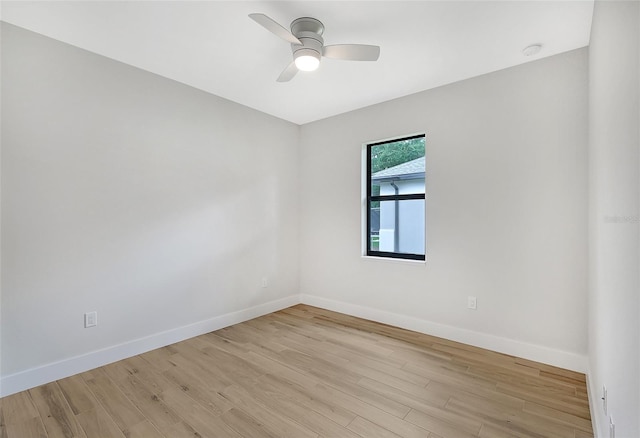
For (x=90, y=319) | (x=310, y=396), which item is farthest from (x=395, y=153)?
(x=90, y=319)

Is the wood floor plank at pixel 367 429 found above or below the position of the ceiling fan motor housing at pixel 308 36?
below

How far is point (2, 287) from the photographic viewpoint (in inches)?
82.0

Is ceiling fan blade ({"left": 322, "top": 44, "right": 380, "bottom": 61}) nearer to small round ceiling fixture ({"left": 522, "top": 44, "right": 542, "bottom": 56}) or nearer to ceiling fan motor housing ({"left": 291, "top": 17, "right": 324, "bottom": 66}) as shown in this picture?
ceiling fan motor housing ({"left": 291, "top": 17, "right": 324, "bottom": 66})

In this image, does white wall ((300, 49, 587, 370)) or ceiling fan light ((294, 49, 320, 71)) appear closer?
ceiling fan light ((294, 49, 320, 71))

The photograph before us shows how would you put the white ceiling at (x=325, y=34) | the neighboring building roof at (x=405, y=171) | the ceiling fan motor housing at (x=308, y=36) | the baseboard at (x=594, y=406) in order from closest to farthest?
the baseboard at (x=594, y=406), the white ceiling at (x=325, y=34), the ceiling fan motor housing at (x=308, y=36), the neighboring building roof at (x=405, y=171)

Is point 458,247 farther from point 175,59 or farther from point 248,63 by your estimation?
point 175,59

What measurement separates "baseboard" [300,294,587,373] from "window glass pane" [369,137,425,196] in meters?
1.44

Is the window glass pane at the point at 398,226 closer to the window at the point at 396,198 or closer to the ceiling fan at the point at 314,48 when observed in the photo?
the window at the point at 396,198

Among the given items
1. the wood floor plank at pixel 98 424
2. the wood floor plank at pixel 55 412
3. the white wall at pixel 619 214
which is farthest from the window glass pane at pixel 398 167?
the wood floor plank at pixel 55 412

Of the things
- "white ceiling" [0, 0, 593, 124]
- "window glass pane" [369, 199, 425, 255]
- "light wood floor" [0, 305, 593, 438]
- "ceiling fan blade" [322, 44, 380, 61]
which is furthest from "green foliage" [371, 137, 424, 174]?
"light wood floor" [0, 305, 593, 438]

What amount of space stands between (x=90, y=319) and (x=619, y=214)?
342 cm

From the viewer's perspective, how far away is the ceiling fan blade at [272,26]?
5.64ft

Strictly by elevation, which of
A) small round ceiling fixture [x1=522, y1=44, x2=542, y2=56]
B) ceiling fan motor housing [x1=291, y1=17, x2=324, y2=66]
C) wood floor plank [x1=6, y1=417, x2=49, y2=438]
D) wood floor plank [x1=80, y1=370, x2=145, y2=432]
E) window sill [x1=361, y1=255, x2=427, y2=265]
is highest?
small round ceiling fixture [x1=522, y1=44, x2=542, y2=56]

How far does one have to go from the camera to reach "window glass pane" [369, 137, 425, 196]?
3.42 m
